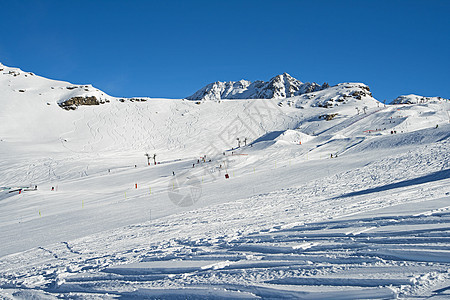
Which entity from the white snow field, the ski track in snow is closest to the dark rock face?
the white snow field

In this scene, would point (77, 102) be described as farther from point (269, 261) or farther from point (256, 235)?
point (269, 261)

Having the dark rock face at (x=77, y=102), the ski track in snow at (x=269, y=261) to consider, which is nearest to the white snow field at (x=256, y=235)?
the ski track in snow at (x=269, y=261)

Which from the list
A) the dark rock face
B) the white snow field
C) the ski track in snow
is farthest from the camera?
the dark rock face

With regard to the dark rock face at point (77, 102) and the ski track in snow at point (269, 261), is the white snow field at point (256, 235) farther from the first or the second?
the dark rock face at point (77, 102)

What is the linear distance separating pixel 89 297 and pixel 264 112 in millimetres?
105470

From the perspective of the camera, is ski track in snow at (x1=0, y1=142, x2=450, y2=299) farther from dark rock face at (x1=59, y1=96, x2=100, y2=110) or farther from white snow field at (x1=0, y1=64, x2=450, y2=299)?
dark rock face at (x1=59, y1=96, x2=100, y2=110)

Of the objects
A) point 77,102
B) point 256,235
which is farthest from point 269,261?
point 77,102

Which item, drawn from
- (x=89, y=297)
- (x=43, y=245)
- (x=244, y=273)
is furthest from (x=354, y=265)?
(x=43, y=245)

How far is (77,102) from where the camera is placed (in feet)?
353

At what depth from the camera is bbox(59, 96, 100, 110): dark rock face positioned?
105188 mm

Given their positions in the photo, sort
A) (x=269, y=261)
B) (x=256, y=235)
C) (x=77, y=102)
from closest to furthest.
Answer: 1. (x=269, y=261)
2. (x=256, y=235)
3. (x=77, y=102)

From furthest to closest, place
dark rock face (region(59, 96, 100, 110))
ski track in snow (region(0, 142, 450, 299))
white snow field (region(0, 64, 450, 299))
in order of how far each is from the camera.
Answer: dark rock face (region(59, 96, 100, 110)) → white snow field (region(0, 64, 450, 299)) → ski track in snow (region(0, 142, 450, 299))

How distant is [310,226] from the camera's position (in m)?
7.19

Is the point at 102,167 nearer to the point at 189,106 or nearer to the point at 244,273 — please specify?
the point at 244,273
